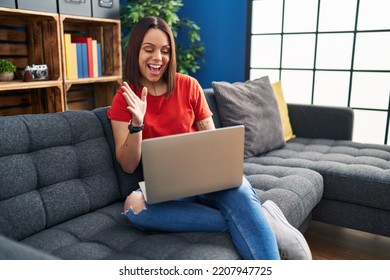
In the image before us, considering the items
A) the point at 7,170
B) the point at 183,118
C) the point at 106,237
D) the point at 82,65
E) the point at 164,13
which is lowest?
the point at 106,237

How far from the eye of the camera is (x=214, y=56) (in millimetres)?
3578

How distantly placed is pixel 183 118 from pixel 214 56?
7.39ft

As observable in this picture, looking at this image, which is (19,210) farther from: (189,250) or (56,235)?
(189,250)

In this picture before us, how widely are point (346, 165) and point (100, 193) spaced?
1.24 metres

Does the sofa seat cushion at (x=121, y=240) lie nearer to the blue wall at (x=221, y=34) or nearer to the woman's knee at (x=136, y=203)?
the woman's knee at (x=136, y=203)

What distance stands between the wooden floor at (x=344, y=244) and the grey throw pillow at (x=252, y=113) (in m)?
0.55

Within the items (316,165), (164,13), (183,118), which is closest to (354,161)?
(316,165)

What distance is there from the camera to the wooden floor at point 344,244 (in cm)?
181

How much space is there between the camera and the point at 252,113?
2.12m

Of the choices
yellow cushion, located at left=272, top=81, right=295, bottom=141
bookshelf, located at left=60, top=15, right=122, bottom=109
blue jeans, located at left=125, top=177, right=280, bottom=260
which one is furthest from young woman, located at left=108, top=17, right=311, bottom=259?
bookshelf, located at left=60, top=15, right=122, bottom=109

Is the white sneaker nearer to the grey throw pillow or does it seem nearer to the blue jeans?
the blue jeans

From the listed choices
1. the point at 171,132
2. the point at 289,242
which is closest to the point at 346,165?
the point at 289,242

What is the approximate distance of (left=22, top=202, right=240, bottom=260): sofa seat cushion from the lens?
1.05 metres

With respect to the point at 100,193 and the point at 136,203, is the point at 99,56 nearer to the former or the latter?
the point at 100,193
